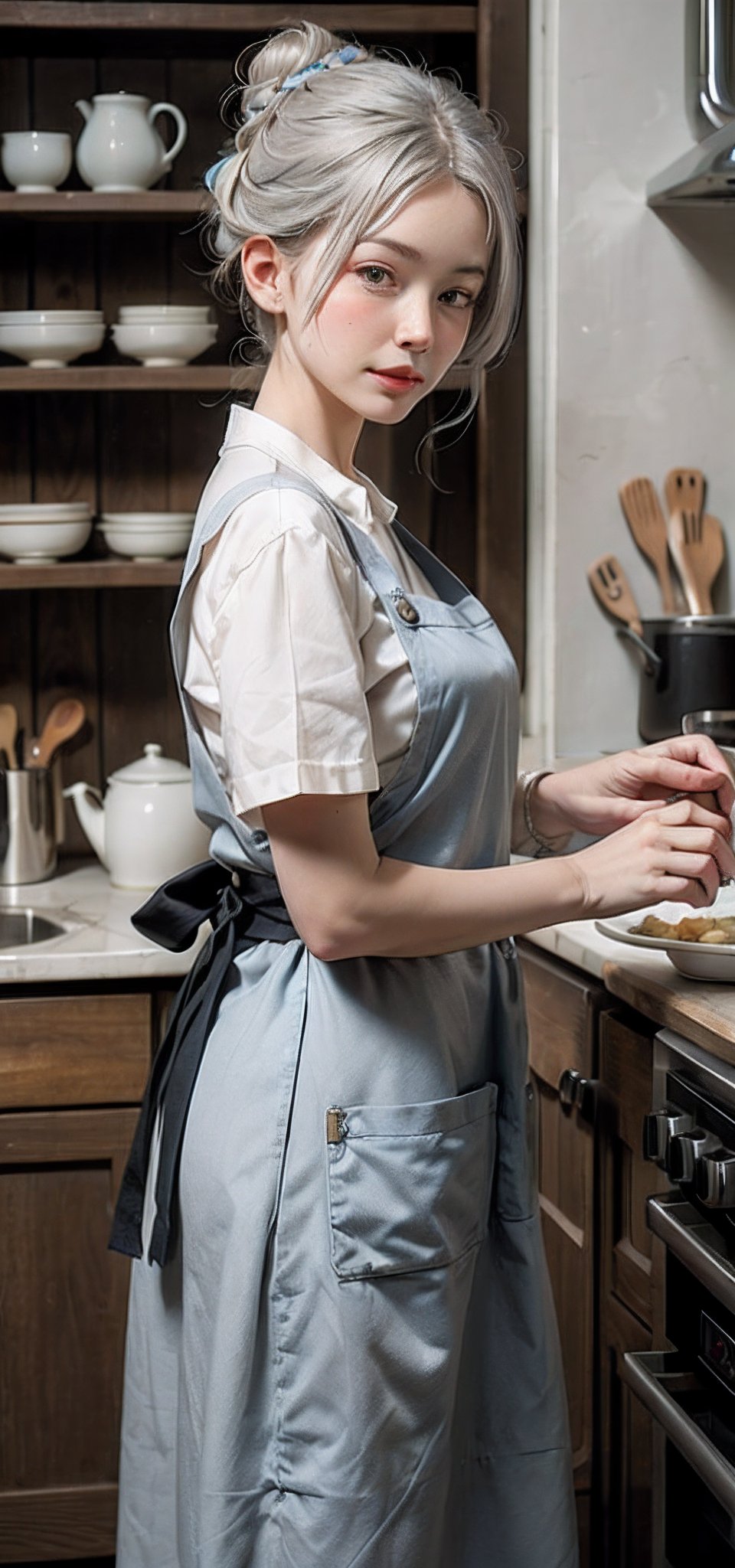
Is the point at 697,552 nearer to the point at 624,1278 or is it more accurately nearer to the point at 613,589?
the point at 613,589

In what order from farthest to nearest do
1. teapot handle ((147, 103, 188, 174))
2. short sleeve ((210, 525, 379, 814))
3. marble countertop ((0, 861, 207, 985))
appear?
1. teapot handle ((147, 103, 188, 174))
2. marble countertop ((0, 861, 207, 985))
3. short sleeve ((210, 525, 379, 814))

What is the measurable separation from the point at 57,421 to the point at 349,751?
145 cm

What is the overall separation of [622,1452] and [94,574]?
127cm

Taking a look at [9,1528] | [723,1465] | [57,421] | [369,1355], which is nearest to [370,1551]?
[369,1355]

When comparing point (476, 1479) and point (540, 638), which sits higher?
point (540, 638)

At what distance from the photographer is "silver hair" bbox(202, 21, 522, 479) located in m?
1.07

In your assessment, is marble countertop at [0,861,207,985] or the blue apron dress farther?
marble countertop at [0,861,207,985]

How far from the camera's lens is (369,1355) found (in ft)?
3.61

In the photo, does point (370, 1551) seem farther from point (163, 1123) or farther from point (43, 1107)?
point (43, 1107)

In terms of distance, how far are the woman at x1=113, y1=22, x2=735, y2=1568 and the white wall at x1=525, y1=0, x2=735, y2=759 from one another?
2.87 feet

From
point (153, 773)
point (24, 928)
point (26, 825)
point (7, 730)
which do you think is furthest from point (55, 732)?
point (24, 928)

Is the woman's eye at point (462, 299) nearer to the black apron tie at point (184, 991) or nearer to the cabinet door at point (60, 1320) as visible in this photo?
the black apron tie at point (184, 991)

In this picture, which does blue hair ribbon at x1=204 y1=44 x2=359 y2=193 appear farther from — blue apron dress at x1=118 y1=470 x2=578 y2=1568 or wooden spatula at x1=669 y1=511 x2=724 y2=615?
wooden spatula at x1=669 y1=511 x2=724 y2=615

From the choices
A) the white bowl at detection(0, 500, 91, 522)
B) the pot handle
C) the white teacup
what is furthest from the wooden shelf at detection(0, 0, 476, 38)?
the pot handle
